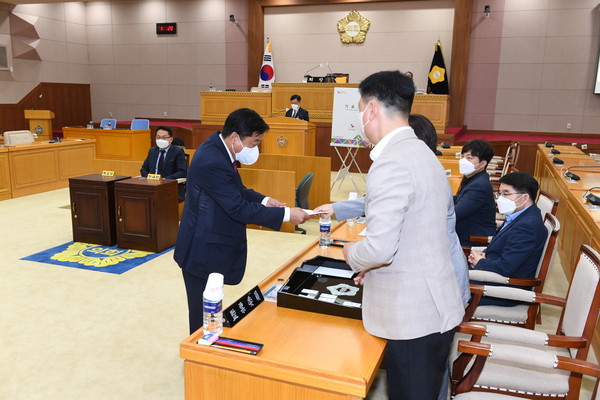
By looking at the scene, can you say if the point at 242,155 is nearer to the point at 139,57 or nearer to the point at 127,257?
the point at 127,257

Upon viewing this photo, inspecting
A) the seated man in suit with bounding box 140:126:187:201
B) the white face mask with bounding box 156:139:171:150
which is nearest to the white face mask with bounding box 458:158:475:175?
the seated man in suit with bounding box 140:126:187:201

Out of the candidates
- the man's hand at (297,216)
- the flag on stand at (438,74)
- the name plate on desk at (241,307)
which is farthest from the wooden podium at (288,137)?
the name plate on desk at (241,307)

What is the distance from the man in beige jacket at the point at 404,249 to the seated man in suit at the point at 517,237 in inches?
46.8

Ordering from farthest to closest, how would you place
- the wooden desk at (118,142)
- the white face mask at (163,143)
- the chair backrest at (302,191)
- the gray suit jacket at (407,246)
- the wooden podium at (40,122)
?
the wooden podium at (40,122) → the wooden desk at (118,142) → the chair backrest at (302,191) → the white face mask at (163,143) → the gray suit jacket at (407,246)

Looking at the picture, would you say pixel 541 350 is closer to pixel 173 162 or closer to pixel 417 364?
pixel 417 364

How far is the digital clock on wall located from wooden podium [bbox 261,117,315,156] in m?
6.79

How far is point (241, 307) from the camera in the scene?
190cm

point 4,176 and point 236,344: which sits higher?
point 236,344

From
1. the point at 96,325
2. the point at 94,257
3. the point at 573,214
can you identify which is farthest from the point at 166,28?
the point at 573,214

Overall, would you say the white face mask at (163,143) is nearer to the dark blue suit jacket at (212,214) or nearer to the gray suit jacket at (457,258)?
the dark blue suit jacket at (212,214)

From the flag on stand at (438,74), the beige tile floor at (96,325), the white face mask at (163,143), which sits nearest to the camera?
the beige tile floor at (96,325)

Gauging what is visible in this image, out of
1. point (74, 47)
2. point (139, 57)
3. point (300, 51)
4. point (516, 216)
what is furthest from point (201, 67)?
point (516, 216)

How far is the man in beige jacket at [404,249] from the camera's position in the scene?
1387 mm

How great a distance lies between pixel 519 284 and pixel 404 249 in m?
1.36
